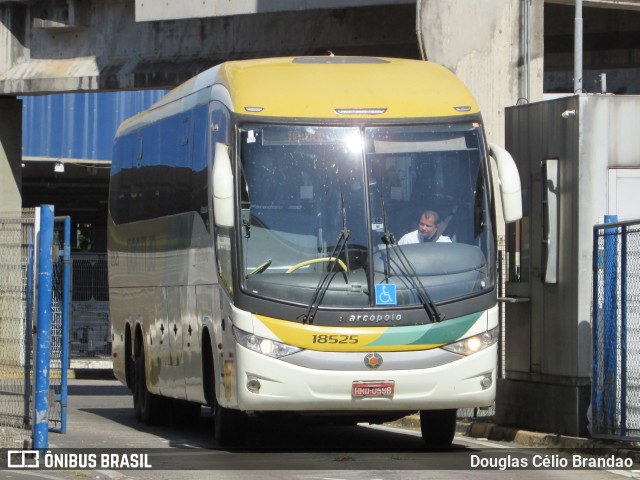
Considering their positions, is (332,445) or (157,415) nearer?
(332,445)

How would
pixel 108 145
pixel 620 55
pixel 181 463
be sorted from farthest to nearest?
1. pixel 108 145
2. pixel 620 55
3. pixel 181 463

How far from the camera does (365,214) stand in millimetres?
14000

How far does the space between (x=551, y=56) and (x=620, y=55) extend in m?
2.12

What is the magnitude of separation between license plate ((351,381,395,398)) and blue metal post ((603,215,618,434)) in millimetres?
2219

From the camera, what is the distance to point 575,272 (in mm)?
15414

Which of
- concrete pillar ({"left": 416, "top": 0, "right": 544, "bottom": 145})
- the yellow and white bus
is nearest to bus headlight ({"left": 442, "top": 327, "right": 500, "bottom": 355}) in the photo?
the yellow and white bus

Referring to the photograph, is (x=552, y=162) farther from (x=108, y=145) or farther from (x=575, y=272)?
(x=108, y=145)

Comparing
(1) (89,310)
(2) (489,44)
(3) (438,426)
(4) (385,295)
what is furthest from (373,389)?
(1) (89,310)

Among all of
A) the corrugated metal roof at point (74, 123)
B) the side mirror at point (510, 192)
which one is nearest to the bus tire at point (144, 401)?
the side mirror at point (510, 192)

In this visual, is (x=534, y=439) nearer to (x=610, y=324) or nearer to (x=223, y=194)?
(x=610, y=324)

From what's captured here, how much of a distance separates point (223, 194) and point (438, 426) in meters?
3.34

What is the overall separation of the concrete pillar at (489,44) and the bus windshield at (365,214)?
6023mm

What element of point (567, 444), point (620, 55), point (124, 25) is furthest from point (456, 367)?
point (620, 55)

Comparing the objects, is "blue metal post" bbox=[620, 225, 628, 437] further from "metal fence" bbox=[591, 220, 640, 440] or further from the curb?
the curb
